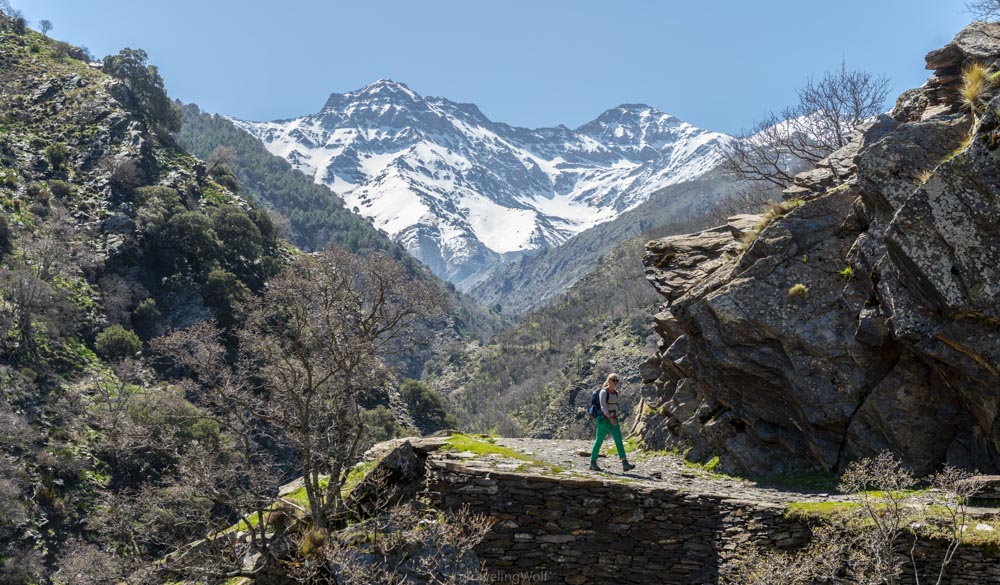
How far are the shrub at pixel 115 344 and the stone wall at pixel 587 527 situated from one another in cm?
4954

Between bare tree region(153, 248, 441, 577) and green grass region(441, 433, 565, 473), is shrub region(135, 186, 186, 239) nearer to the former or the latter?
bare tree region(153, 248, 441, 577)

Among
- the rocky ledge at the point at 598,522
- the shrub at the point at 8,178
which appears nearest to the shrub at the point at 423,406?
the shrub at the point at 8,178

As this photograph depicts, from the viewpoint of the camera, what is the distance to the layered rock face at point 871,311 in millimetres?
12430

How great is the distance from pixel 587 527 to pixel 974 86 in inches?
546

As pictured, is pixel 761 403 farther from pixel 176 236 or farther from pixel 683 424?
pixel 176 236

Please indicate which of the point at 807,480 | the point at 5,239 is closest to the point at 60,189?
the point at 5,239

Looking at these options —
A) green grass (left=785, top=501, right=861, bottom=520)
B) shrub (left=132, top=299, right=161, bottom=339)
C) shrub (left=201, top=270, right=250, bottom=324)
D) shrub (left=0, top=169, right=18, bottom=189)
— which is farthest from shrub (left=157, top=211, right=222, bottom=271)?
green grass (left=785, top=501, right=861, bottom=520)

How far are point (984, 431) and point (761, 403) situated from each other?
489cm

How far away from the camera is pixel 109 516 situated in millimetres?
34812

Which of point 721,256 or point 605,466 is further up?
point 721,256

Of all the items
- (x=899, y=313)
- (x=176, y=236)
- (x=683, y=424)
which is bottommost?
(x=683, y=424)

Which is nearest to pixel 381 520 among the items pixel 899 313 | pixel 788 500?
pixel 788 500

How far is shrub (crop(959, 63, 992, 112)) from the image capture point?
48.0 ft

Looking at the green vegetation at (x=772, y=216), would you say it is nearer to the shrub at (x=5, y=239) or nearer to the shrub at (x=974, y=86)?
the shrub at (x=974, y=86)
